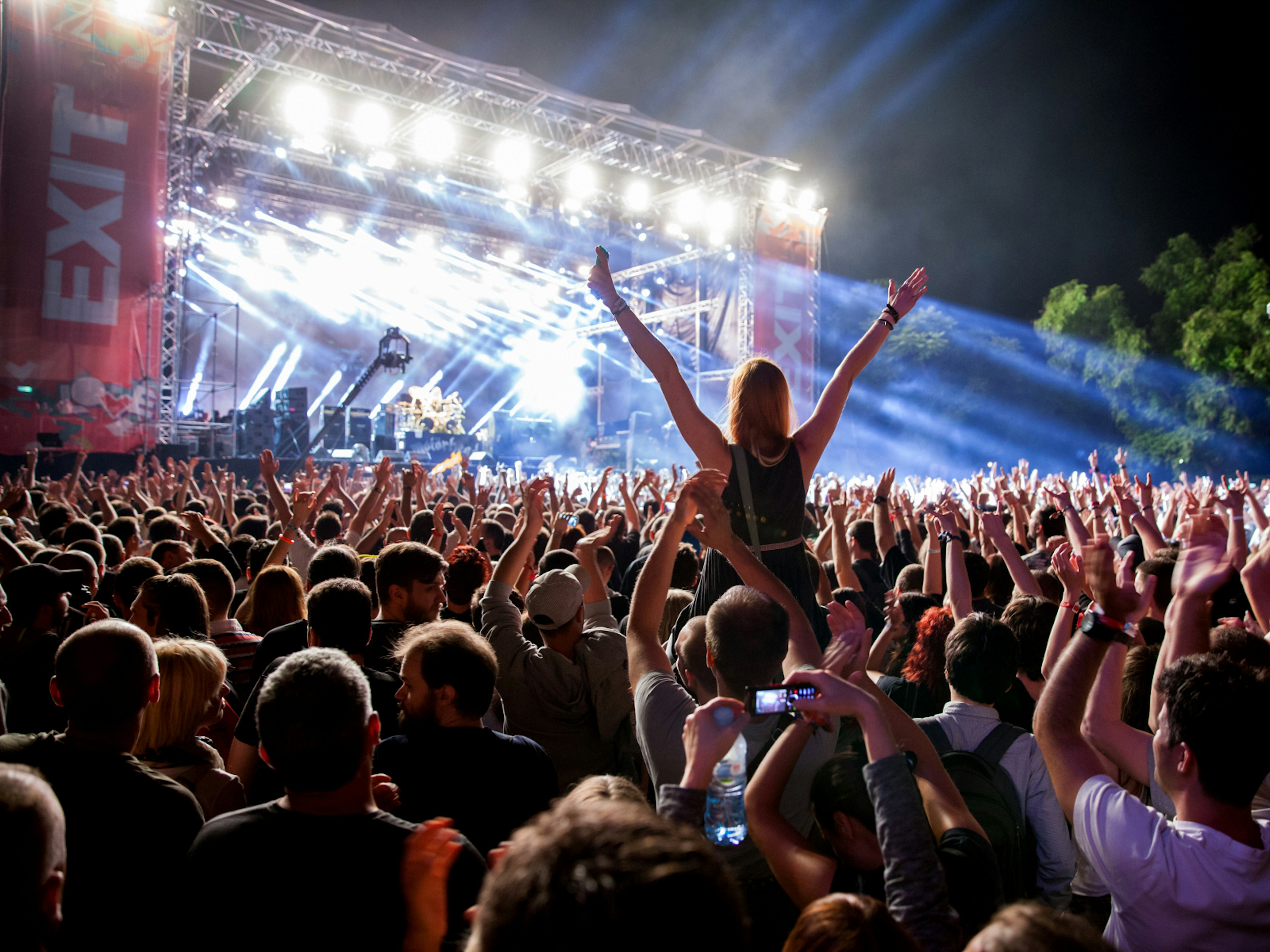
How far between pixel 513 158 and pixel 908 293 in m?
16.3

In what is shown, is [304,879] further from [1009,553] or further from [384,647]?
[1009,553]

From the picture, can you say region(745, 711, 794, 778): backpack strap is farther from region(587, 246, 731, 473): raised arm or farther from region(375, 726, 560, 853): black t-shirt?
region(587, 246, 731, 473): raised arm

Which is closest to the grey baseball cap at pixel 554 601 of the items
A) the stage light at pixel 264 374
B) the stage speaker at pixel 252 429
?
the stage speaker at pixel 252 429

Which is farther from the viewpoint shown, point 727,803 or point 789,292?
point 789,292

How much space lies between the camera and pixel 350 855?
4.70 feet

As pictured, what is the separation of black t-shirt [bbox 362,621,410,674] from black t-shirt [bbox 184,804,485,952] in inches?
60.5

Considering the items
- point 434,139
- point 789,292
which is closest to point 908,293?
point 434,139

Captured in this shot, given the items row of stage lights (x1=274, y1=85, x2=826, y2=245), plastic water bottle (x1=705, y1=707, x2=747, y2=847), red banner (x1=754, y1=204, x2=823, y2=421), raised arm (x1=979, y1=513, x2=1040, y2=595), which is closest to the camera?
plastic water bottle (x1=705, y1=707, x2=747, y2=847)

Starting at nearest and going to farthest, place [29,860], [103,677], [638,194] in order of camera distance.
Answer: [29,860], [103,677], [638,194]

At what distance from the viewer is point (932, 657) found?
301 centimetres

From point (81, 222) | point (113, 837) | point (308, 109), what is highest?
point (308, 109)

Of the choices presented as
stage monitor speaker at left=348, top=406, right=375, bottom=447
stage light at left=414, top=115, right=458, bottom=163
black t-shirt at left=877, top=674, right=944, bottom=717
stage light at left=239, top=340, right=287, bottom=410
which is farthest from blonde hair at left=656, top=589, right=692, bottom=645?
stage light at left=239, top=340, right=287, bottom=410

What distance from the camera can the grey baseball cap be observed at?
9.77 ft

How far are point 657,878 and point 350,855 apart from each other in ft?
2.79
